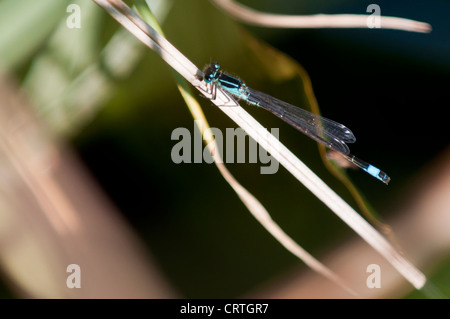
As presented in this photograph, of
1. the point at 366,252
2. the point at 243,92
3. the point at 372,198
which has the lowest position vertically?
the point at 366,252

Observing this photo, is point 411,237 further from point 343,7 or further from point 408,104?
point 343,7

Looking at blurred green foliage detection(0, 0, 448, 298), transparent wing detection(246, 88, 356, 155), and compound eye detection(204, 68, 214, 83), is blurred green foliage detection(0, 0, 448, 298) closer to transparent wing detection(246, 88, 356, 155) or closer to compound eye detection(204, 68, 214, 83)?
transparent wing detection(246, 88, 356, 155)

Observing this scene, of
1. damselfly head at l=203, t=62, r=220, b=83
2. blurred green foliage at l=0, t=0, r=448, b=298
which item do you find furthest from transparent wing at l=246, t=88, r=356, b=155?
damselfly head at l=203, t=62, r=220, b=83

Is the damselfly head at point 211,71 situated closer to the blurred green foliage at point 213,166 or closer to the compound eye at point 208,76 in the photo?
the compound eye at point 208,76

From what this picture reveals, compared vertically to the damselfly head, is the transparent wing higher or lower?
lower

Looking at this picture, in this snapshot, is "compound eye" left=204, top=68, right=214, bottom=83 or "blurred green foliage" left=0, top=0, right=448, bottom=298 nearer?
"compound eye" left=204, top=68, right=214, bottom=83

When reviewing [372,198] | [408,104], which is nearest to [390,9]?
[408,104]

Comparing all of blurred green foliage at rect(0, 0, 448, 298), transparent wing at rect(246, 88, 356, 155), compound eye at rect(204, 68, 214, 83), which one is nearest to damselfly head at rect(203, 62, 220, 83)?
compound eye at rect(204, 68, 214, 83)

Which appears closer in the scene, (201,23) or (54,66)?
(54,66)
